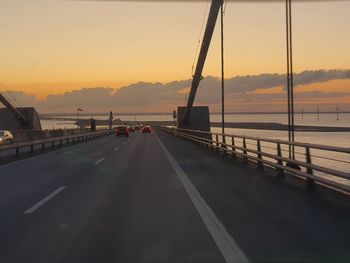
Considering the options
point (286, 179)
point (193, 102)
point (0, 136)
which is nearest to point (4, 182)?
point (286, 179)

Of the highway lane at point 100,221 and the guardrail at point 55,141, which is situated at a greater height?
the highway lane at point 100,221

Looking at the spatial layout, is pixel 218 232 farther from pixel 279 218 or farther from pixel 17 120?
pixel 17 120

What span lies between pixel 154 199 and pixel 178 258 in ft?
18.1

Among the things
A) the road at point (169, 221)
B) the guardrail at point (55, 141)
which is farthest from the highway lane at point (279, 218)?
the guardrail at point (55, 141)

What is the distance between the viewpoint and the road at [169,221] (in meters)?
7.20

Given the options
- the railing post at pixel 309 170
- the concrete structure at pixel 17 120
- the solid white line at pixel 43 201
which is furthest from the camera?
the concrete structure at pixel 17 120

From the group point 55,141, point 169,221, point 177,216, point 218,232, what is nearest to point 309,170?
point 177,216

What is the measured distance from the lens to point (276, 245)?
761 cm

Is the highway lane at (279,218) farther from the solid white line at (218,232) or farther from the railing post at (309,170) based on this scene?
the railing post at (309,170)

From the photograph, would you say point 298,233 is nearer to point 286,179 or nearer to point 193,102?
point 286,179

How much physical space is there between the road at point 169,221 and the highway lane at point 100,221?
1 cm

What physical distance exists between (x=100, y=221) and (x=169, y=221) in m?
1.19

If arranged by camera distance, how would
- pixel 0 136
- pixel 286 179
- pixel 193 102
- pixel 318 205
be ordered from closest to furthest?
pixel 318 205 → pixel 286 179 → pixel 0 136 → pixel 193 102

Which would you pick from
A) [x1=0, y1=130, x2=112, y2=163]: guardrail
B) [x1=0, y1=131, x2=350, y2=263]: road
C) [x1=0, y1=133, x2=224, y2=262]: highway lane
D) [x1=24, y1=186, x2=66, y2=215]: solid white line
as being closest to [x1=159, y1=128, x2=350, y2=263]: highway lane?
[x1=0, y1=131, x2=350, y2=263]: road
